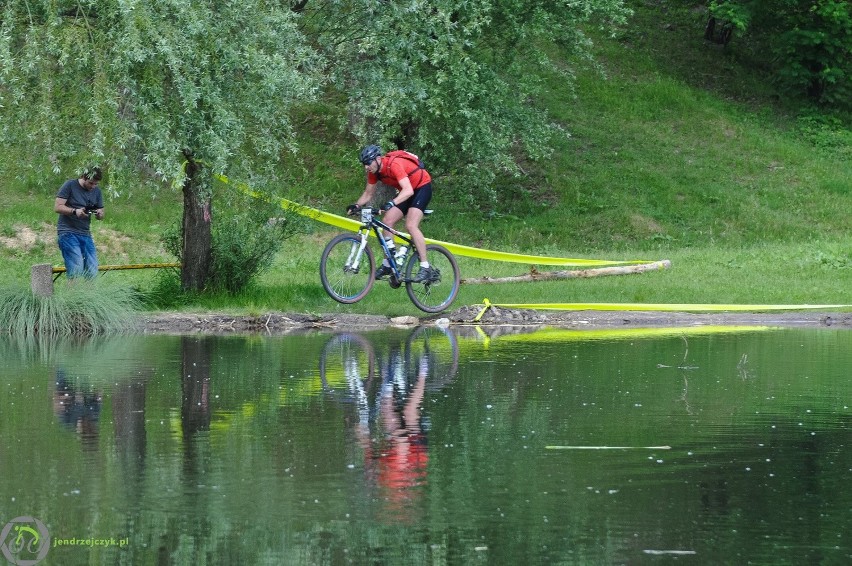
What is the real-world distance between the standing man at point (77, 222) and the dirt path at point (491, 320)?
1614 millimetres

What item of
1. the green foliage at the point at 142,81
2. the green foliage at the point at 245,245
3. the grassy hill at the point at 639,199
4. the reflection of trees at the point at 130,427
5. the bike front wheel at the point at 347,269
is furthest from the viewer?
the grassy hill at the point at 639,199

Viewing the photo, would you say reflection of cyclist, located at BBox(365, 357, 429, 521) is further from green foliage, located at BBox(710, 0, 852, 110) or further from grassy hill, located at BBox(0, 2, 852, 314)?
green foliage, located at BBox(710, 0, 852, 110)

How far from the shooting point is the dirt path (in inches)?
629

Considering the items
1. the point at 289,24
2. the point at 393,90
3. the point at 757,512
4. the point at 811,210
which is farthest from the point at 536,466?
the point at 811,210

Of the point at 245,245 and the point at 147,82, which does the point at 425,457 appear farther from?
the point at 245,245

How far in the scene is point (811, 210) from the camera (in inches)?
1164

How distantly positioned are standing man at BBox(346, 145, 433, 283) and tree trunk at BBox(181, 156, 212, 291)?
198 cm

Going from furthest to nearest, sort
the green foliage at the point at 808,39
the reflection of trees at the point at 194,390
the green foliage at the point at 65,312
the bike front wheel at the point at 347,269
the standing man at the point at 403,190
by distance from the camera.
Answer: the green foliage at the point at 808,39 < the bike front wheel at the point at 347,269 < the standing man at the point at 403,190 < the green foliage at the point at 65,312 < the reflection of trees at the point at 194,390

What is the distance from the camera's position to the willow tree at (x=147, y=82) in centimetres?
1391

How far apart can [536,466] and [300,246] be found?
57.3 feet

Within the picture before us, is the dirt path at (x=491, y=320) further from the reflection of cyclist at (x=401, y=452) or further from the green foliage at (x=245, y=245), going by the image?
the reflection of cyclist at (x=401, y=452)

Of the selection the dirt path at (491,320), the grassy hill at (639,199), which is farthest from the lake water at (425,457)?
the grassy hill at (639,199)

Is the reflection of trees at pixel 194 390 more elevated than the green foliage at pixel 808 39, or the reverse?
the green foliage at pixel 808 39

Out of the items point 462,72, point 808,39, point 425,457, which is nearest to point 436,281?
point 462,72
